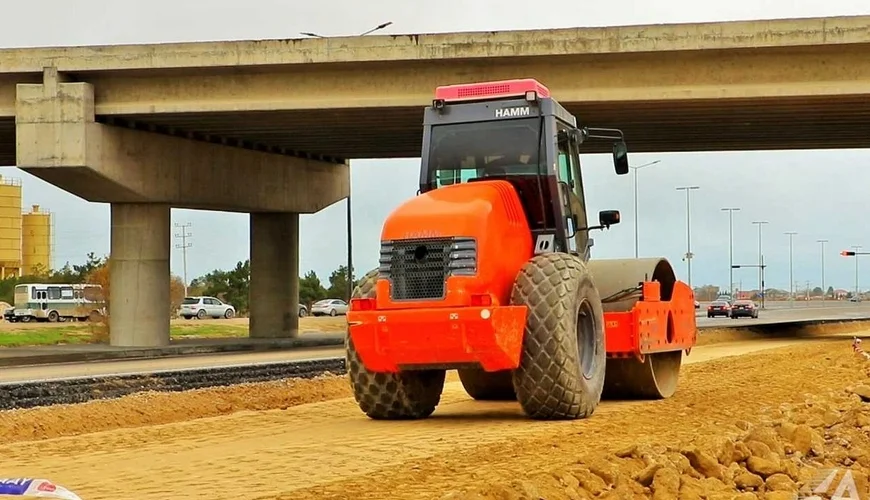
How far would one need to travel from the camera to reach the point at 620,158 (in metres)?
15.0

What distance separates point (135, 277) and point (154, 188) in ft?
9.50

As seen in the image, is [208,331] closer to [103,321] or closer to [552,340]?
[103,321]

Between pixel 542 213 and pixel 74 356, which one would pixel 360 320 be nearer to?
pixel 542 213

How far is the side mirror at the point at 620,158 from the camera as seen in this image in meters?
15.0

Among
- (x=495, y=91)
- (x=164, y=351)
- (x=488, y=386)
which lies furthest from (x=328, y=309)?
(x=495, y=91)

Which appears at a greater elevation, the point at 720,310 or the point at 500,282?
the point at 500,282

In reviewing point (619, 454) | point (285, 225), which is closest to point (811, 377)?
point (619, 454)

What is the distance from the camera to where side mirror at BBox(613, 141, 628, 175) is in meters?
15.0

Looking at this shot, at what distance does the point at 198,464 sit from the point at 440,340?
307cm

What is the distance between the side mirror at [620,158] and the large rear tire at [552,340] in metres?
1.49

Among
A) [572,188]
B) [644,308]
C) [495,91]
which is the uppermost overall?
[495,91]

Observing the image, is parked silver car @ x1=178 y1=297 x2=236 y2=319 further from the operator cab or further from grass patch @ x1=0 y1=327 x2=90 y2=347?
the operator cab

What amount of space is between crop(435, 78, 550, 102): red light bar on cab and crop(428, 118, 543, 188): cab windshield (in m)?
0.32

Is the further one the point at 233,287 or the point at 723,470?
the point at 233,287
